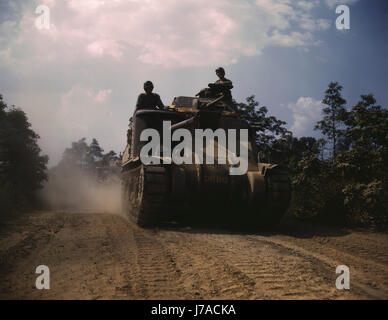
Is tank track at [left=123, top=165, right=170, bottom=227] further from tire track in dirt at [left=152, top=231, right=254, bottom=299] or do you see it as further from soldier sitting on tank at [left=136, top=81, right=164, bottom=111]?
soldier sitting on tank at [left=136, top=81, right=164, bottom=111]

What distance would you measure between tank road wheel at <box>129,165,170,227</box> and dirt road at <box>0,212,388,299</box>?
336 millimetres

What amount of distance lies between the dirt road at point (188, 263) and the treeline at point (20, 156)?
10.6 metres

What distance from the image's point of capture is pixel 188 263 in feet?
12.5

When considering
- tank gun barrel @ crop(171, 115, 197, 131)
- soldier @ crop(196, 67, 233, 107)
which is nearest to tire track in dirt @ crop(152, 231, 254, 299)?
tank gun barrel @ crop(171, 115, 197, 131)

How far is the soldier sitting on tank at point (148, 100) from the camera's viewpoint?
875cm

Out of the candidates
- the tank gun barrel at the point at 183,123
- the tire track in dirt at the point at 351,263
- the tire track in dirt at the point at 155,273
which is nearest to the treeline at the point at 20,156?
the tank gun barrel at the point at 183,123

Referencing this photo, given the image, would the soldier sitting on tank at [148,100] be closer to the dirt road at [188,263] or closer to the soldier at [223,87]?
the soldier at [223,87]

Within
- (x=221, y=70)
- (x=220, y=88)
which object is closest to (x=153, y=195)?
(x=220, y=88)

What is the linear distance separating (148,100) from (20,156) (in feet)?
36.7

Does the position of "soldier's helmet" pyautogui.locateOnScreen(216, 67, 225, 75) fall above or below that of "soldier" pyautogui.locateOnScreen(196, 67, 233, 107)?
above

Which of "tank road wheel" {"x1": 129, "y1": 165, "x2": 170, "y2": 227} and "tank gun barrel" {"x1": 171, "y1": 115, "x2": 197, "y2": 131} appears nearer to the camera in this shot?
"tank road wheel" {"x1": 129, "y1": 165, "x2": 170, "y2": 227}

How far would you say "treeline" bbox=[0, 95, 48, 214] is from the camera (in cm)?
1498

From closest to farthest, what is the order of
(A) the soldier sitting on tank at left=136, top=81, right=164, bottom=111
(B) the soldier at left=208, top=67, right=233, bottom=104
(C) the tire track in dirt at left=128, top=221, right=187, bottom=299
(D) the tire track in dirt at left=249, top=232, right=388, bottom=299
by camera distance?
(C) the tire track in dirt at left=128, top=221, right=187, bottom=299 < (D) the tire track in dirt at left=249, top=232, right=388, bottom=299 < (A) the soldier sitting on tank at left=136, top=81, right=164, bottom=111 < (B) the soldier at left=208, top=67, right=233, bottom=104
